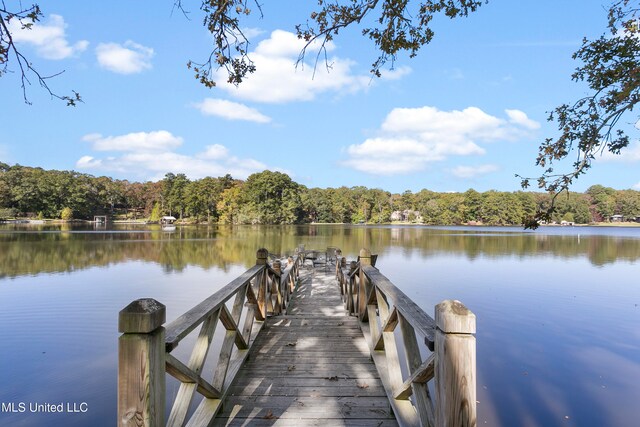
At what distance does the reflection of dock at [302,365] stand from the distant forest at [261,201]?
75.9 meters

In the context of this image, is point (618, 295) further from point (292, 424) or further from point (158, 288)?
point (158, 288)

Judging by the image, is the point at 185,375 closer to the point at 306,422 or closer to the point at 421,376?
the point at 306,422

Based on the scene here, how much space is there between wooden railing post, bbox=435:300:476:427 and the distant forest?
78.9 metres

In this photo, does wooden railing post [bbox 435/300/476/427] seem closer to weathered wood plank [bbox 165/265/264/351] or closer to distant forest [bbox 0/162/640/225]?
weathered wood plank [bbox 165/265/264/351]

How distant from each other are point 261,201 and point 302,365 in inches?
3110

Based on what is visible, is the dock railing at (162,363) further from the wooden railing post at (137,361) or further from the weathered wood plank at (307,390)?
the weathered wood plank at (307,390)

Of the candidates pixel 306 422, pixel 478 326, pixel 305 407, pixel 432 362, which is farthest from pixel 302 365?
pixel 478 326

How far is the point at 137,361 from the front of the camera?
1755mm

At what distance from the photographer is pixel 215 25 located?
13.8ft

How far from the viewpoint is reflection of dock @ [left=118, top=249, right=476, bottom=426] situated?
175 cm

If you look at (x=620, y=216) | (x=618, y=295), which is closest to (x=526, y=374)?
(x=618, y=295)

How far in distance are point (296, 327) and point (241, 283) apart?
1.74 meters

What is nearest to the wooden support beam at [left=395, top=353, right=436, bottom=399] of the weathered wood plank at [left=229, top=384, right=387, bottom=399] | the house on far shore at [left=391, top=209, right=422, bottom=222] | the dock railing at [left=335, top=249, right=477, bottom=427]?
the dock railing at [left=335, top=249, right=477, bottom=427]

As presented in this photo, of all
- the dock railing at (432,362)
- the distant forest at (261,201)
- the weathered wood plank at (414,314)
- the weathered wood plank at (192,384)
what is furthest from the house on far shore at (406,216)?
the weathered wood plank at (192,384)
